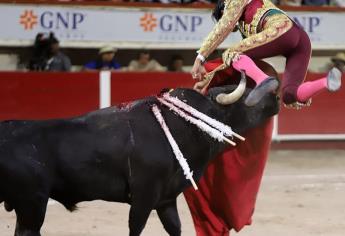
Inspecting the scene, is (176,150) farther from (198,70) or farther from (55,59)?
(55,59)

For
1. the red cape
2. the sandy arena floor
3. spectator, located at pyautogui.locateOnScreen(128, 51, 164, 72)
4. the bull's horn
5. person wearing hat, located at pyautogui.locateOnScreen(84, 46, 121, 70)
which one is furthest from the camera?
spectator, located at pyautogui.locateOnScreen(128, 51, 164, 72)

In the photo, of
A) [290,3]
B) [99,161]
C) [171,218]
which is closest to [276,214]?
[171,218]

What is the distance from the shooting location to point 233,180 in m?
4.22

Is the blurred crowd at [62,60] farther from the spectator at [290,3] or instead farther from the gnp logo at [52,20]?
the spectator at [290,3]

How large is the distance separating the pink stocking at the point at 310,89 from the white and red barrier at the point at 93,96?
4.71 meters

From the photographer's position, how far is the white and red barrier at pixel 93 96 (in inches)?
324

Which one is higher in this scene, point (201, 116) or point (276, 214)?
point (201, 116)

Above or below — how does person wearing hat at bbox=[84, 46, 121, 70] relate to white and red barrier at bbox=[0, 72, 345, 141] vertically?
above

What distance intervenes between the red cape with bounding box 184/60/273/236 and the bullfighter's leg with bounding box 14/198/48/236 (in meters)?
0.97

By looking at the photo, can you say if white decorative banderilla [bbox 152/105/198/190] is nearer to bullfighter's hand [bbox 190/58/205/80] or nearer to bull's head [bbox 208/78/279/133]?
bull's head [bbox 208/78/279/133]

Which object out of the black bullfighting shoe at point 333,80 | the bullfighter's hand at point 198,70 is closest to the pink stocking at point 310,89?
the black bullfighting shoe at point 333,80

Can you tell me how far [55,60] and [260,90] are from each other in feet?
16.7

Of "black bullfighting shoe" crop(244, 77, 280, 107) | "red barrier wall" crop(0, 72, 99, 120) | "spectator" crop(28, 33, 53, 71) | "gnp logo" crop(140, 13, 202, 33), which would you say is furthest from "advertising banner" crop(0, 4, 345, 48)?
"black bullfighting shoe" crop(244, 77, 280, 107)

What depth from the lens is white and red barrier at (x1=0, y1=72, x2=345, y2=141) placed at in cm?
824
